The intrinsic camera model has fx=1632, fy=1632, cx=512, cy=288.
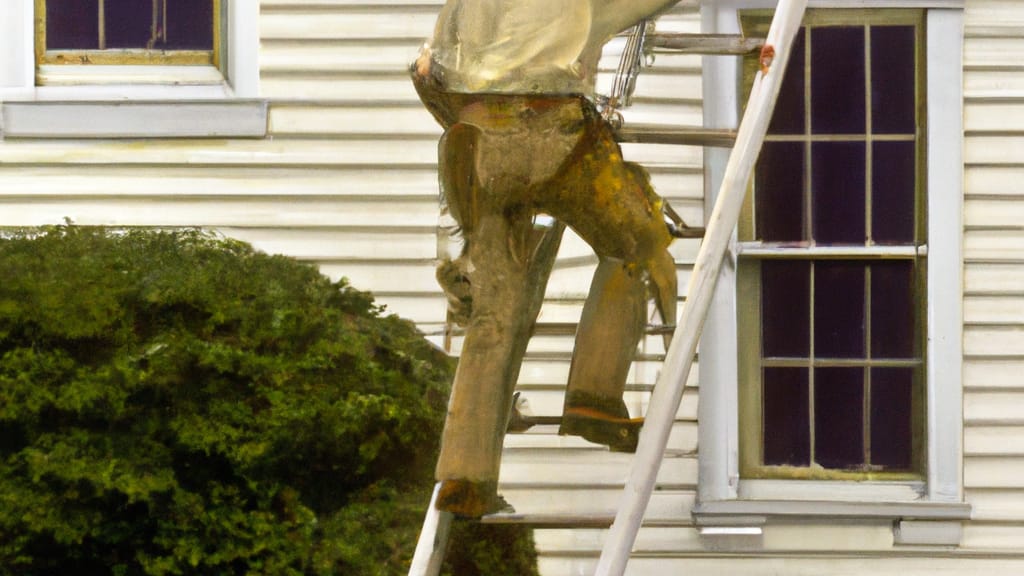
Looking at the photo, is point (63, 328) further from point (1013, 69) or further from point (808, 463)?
point (1013, 69)

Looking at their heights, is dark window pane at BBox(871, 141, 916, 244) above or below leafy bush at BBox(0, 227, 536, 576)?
above

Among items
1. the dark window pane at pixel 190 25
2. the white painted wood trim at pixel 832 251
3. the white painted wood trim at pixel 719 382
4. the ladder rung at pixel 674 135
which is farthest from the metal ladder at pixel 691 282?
the dark window pane at pixel 190 25

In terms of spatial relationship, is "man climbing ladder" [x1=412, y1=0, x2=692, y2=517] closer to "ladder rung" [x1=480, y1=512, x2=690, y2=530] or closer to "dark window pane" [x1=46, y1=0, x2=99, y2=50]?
"ladder rung" [x1=480, y1=512, x2=690, y2=530]

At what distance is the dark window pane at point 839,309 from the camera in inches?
228

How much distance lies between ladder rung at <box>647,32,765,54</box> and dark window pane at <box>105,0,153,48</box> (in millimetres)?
2742

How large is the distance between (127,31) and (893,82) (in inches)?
116

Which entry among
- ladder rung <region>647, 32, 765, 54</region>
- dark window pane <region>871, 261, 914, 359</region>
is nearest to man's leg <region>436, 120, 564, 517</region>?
ladder rung <region>647, 32, 765, 54</region>

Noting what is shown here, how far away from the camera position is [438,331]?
5.95 m

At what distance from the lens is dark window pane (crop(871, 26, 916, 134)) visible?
19.0 ft

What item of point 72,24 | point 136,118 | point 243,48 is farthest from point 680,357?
point 72,24

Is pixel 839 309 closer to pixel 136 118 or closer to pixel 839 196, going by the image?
pixel 839 196

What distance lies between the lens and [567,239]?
224 inches

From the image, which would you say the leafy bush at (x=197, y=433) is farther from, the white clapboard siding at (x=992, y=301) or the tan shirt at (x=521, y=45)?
the white clapboard siding at (x=992, y=301)

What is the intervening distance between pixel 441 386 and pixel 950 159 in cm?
197
